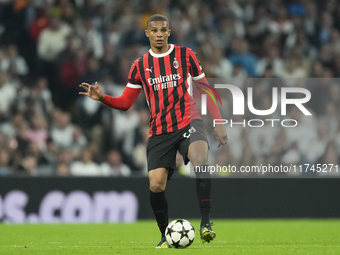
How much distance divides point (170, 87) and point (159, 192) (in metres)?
1.02

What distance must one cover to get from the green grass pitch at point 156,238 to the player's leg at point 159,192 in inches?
12.5

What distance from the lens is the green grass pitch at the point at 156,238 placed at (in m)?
5.55

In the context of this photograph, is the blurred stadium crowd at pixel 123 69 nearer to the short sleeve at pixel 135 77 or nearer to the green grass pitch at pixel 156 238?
the green grass pitch at pixel 156 238

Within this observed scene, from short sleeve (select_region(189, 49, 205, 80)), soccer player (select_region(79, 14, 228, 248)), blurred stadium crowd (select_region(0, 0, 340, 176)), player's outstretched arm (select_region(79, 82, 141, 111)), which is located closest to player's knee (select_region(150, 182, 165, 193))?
soccer player (select_region(79, 14, 228, 248))

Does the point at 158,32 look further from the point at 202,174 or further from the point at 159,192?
the point at 159,192

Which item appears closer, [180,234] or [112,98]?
[180,234]

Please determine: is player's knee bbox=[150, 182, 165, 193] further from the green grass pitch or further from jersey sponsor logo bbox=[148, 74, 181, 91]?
jersey sponsor logo bbox=[148, 74, 181, 91]

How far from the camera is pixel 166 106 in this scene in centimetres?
589

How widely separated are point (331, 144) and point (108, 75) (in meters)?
4.40

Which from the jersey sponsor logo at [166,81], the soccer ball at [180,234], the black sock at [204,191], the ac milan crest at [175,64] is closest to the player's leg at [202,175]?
the black sock at [204,191]

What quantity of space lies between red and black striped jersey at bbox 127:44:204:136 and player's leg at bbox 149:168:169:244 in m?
0.40

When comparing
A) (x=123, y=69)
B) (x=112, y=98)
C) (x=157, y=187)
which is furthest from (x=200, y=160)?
(x=123, y=69)

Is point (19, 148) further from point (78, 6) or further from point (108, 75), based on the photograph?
point (78, 6)

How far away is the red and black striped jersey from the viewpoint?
5.87 meters
